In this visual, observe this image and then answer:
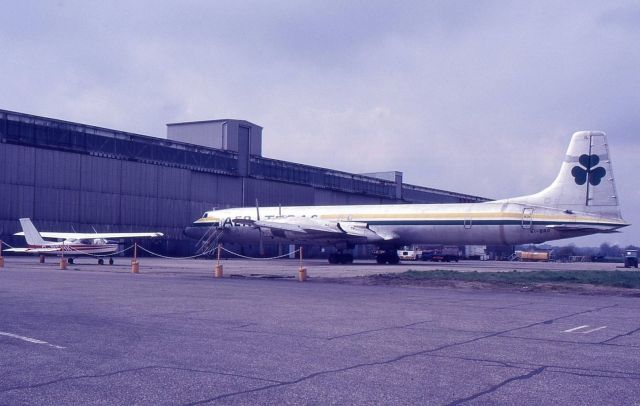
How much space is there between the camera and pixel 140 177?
6356 cm

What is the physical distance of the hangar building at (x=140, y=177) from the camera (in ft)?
178

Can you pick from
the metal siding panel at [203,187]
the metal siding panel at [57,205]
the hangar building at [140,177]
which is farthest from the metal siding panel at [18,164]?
the metal siding panel at [203,187]

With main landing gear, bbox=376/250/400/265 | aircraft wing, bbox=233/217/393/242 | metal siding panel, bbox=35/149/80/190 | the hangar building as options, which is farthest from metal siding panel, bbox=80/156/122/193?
main landing gear, bbox=376/250/400/265

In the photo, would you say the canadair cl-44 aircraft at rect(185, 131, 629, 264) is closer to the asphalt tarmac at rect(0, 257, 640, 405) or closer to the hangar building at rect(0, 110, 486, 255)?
the hangar building at rect(0, 110, 486, 255)

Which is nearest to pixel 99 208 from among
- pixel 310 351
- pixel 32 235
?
pixel 32 235

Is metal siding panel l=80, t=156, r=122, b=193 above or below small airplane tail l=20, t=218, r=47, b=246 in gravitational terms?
above

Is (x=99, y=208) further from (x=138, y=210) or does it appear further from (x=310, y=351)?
(x=310, y=351)

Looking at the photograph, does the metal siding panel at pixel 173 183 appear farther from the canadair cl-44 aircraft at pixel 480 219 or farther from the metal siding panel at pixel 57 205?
the canadair cl-44 aircraft at pixel 480 219

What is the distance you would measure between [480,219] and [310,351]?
114ft

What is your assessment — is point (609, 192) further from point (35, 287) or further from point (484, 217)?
point (35, 287)

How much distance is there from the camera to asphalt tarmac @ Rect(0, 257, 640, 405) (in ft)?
23.8

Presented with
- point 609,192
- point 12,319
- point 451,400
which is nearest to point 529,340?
point 451,400

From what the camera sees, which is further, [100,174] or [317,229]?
[100,174]

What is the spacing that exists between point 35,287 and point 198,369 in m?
13.3
